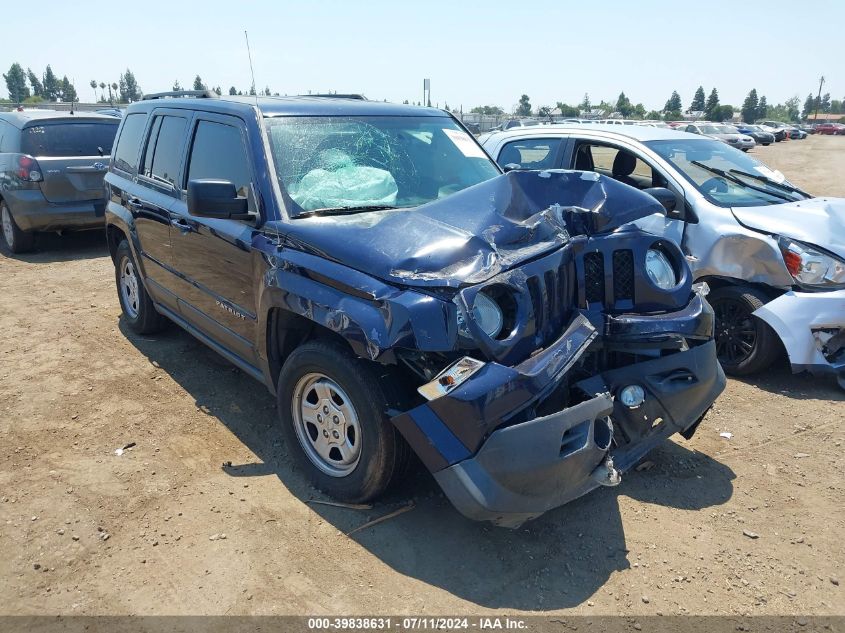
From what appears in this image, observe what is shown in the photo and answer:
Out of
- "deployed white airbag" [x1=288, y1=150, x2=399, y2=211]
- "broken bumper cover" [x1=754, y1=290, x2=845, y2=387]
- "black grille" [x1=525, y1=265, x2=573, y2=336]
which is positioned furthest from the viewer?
"broken bumper cover" [x1=754, y1=290, x2=845, y2=387]

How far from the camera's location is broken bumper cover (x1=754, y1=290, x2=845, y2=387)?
4406mm

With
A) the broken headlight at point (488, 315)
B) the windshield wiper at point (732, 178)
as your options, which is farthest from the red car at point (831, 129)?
the broken headlight at point (488, 315)

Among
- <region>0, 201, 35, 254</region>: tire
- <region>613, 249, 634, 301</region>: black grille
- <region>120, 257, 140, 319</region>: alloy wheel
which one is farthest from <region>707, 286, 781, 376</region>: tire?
<region>0, 201, 35, 254</region>: tire

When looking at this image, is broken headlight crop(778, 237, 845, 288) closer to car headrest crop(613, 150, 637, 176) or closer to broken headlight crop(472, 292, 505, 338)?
car headrest crop(613, 150, 637, 176)

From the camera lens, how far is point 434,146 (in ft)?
13.9

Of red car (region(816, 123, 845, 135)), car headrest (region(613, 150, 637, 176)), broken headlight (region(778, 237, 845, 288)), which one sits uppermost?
car headrest (region(613, 150, 637, 176))

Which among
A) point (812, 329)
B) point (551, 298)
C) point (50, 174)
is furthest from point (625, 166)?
point (50, 174)

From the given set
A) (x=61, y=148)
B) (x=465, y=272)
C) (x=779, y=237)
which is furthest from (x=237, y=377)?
(x=61, y=148)

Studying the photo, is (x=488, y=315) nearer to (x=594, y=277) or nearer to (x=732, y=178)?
(x=594, y=277)

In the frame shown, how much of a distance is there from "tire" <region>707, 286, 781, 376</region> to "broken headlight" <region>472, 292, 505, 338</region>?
2.87 m

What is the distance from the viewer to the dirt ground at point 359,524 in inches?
105

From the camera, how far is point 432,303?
2.59m

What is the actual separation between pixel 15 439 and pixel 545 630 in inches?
136

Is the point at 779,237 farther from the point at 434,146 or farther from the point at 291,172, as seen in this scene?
the point at 291,172
